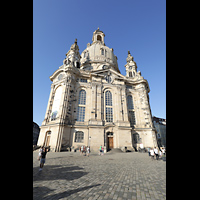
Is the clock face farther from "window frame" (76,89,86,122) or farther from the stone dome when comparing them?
the stone dome

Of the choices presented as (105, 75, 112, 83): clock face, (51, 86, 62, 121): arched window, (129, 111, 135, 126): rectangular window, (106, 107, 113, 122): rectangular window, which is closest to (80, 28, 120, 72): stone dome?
(105, 75, 112, 83): clock face

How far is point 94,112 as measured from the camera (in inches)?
953

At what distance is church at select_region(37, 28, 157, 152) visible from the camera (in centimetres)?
2154

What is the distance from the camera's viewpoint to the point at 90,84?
1109 inches

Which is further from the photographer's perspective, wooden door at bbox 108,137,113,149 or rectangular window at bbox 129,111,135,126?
rectangular window at bbox 129,111,135,126

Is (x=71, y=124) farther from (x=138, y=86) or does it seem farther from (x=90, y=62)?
(x=90, y=62)

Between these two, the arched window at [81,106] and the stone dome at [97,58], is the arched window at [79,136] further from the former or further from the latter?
the stone dome at [97,58]

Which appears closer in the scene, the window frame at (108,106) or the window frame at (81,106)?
the window frame at (81,106)

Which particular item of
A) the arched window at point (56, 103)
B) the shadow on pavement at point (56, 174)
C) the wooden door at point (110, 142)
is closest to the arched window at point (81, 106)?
the arched window at point (56, 103)

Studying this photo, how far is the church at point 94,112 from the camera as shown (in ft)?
70.7

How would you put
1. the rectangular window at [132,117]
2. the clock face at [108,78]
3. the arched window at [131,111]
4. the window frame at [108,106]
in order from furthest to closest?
the clock face at [108,78] → the arched window at [131,111] → the rectangular window at [132,117] → the window frame at [108,106]

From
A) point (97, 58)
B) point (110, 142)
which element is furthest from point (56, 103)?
point (97, 58)

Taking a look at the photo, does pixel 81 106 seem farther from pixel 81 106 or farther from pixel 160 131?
pixel 160 131
